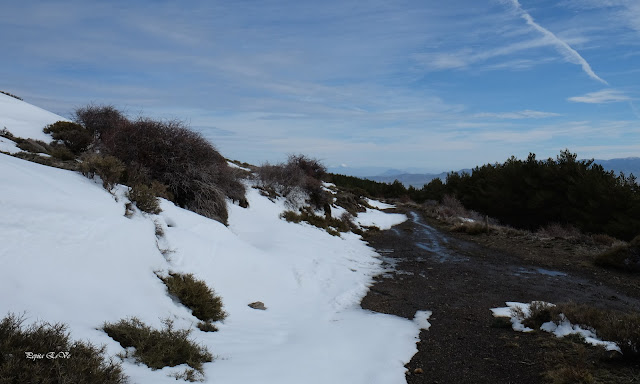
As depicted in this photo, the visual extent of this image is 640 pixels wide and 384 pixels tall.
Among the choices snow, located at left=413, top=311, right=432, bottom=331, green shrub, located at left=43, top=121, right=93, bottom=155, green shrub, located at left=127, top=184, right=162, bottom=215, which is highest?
green shrub, located at left=43, top=121, right=93, bottom=155

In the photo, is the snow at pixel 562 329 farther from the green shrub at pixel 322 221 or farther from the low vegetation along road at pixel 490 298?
the green shrub at pixel 322 221

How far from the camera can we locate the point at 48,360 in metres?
3.03

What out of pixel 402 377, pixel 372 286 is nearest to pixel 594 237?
pixel 372 286

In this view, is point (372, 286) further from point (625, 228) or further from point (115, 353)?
point (625, 228)

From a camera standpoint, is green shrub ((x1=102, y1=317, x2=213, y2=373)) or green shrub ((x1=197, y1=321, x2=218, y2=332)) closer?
green shrub ((x1=102, y1=317, x2=213, y2=373))

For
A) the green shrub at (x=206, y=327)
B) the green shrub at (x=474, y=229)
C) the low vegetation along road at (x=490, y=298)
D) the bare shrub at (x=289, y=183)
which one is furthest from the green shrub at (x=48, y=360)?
the green shrub at (x=474, y=229)

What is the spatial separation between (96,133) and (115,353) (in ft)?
54.5

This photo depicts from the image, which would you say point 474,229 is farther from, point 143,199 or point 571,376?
point 143,199

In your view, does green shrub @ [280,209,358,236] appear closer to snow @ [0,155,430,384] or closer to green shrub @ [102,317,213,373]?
snow @ [0,155,430,384]

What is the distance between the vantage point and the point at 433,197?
58.5 meters

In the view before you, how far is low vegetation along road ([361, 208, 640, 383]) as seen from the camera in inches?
186

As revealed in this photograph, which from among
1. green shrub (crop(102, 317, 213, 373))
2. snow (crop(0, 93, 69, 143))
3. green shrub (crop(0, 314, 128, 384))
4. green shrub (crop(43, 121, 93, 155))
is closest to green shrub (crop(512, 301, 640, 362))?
green shrub (crop(102, 317, 213, 373))

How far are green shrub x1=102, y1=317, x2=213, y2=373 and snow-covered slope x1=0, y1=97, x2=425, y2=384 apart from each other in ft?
0.44

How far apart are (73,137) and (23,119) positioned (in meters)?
4.39
